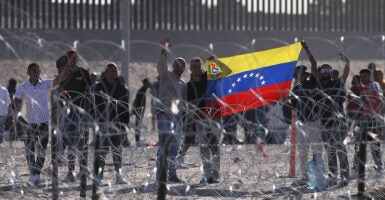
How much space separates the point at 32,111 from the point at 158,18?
16.0 m

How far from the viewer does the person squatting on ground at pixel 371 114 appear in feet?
26.5

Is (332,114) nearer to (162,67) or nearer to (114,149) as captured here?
(162,67)

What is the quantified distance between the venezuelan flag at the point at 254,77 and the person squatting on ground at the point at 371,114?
2.44ft

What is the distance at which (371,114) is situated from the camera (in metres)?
8.34

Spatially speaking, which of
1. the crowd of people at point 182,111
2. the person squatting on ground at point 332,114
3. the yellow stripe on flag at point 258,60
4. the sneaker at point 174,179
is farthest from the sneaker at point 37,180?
the person squatting on ground at point 332,114

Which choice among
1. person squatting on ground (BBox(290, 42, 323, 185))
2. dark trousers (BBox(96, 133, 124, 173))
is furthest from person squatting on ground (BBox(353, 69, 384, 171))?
dark trousers (BBox(96, 133, 124, 173))

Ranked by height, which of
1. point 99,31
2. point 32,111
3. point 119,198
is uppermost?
point 99,31

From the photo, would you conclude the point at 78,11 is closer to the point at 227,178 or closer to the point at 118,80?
the point at 118,80

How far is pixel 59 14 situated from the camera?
85.4ft

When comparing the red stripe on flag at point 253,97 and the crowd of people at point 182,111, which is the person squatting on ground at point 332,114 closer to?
the crowd of people at point 182,111

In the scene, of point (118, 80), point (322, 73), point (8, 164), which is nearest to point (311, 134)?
point (322, 73)

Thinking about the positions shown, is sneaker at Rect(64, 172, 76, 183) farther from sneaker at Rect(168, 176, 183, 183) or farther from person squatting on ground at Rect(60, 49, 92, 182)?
sneaker at Rect(168, 176, 183, 183)

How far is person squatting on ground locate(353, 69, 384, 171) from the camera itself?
26.5ft

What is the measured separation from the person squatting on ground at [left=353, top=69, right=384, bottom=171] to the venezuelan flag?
29.2 inches
